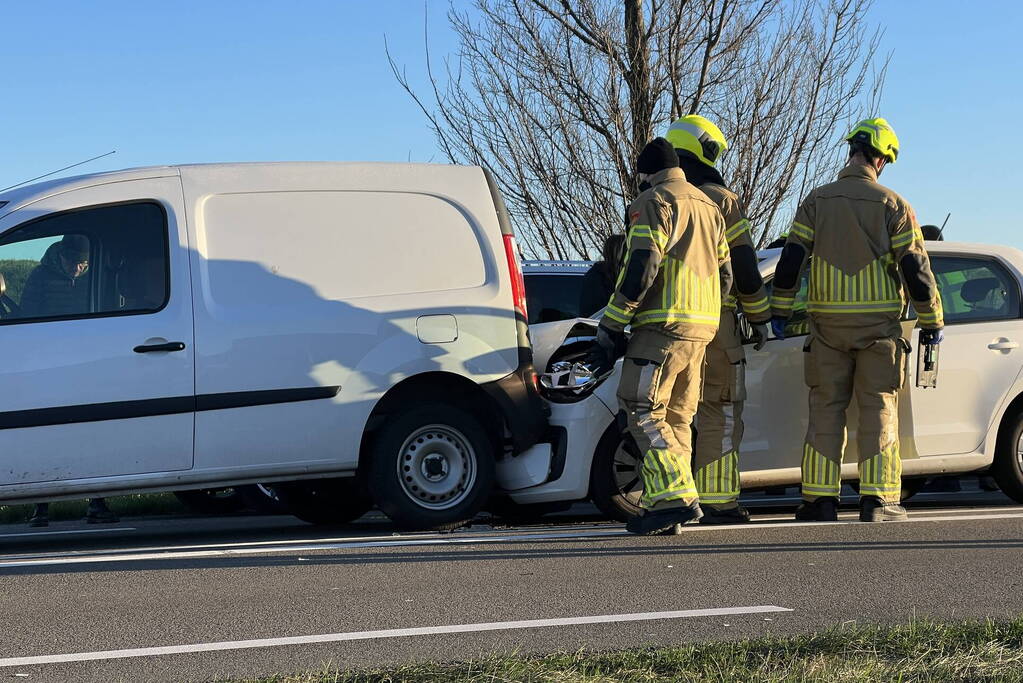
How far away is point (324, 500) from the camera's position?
355 inches

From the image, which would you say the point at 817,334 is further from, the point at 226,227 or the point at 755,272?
A: the point at 226,227

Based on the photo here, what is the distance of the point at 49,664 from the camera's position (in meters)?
4.45

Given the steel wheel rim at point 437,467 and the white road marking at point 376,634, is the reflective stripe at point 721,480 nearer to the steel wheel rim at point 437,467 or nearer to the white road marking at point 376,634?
the steel wheel rim at point 437,467

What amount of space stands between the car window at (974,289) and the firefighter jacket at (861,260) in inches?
33.4

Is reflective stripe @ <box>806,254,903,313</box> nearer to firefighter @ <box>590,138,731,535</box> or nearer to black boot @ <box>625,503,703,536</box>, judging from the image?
firefighter @ <box>590,138,731,535</box>

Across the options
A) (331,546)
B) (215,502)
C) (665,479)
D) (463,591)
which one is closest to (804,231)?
(665,479)

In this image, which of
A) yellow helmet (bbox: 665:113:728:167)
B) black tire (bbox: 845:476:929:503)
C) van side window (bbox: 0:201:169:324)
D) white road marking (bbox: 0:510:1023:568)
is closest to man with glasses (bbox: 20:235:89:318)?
van side window (bbox: 0:201:169:324)

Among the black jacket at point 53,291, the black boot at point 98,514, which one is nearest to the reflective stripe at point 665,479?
the black jacket at point 53,291

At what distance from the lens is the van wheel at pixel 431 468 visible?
7.57 m

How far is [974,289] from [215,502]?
5332 mm

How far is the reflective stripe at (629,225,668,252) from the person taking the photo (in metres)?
7.11

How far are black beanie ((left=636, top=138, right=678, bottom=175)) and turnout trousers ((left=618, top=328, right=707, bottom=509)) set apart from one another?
2.83 feet

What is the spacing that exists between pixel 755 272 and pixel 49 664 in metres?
4.47

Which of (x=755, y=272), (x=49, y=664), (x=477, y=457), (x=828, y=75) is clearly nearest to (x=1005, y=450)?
(x=755, y=272)
